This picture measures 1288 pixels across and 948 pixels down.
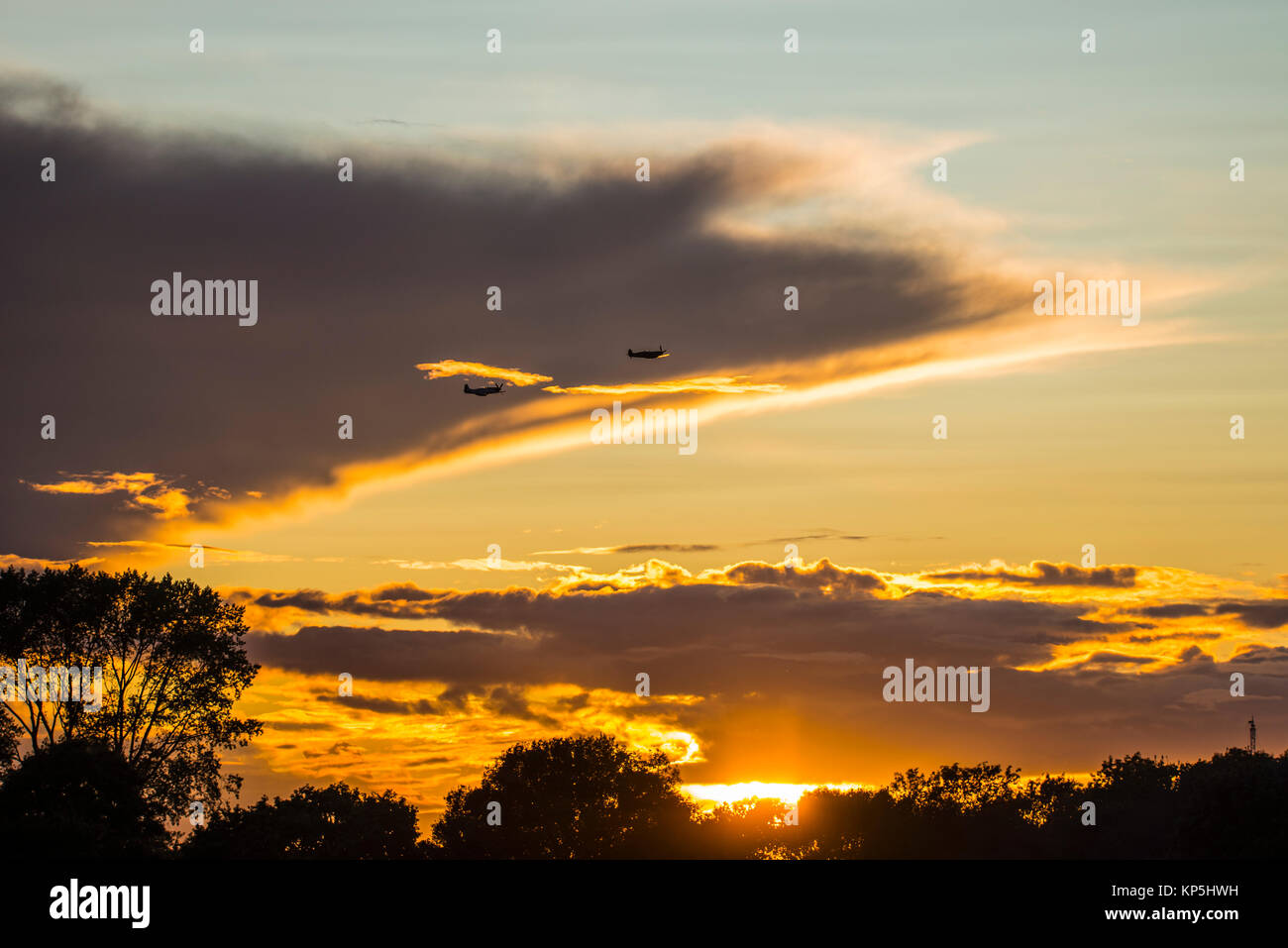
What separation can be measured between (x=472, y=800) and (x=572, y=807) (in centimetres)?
941

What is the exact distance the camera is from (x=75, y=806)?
65.6 metres

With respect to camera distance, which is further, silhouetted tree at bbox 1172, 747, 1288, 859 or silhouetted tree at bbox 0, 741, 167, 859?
silhouetted tree at bbox 1172, 747, 1288, 859

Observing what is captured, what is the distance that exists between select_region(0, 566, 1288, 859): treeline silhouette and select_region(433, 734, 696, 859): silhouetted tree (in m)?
0.18

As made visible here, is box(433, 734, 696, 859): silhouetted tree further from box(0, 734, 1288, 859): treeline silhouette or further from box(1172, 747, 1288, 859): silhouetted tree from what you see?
box(1172, 747, 1288, 859): silhouetted tree

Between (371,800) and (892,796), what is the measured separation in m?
49.3

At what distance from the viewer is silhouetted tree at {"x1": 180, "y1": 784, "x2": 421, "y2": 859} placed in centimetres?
8344

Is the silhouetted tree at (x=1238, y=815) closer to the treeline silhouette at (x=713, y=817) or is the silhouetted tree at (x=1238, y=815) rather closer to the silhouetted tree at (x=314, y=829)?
the treeline silhouette at (x=713, y=817)

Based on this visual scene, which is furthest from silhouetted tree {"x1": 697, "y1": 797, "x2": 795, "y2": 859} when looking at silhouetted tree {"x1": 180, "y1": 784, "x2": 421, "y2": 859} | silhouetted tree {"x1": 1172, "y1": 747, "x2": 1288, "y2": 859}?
silhouetted tree {"x1": 1172, "y1": 747, "x2": 1288, "y2": 859}

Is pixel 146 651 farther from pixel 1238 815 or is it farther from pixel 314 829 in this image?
pixel 1238 815
